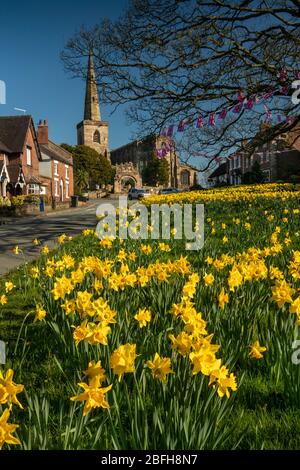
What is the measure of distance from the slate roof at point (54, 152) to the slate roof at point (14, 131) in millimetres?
6945

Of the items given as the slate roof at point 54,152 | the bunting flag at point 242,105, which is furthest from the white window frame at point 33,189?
the bunting flag at point 242,105

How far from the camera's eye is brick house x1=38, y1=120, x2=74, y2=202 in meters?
47.7

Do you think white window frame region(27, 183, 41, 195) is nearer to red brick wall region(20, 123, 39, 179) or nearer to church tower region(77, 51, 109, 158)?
red brick wall region(20, 123, 39, 179)

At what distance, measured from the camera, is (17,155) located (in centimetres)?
3881

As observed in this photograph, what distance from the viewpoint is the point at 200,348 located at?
1.96 meters

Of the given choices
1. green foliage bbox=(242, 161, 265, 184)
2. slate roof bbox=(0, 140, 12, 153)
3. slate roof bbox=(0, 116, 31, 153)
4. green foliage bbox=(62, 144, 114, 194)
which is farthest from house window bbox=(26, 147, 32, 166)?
green foliage bbox=(62, 144, 114, 194)

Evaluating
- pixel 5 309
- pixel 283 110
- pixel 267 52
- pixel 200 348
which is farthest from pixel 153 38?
pixel 200 348

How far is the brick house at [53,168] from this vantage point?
156ft

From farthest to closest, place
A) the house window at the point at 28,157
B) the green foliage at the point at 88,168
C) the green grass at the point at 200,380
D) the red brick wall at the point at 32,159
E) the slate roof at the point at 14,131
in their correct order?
the green foliage at the point at 88,168, the house window at the point at 28,157, the red brick wall at the point at 32,159, the slate roof at the point at 14,131, the green grass at the point at 200,380

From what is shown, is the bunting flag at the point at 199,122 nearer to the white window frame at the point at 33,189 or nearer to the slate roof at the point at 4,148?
the slate roof at the point at 4,148

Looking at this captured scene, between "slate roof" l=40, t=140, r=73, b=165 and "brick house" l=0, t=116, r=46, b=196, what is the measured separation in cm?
568

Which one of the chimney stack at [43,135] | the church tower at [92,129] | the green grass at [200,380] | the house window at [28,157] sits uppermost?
the church tower at [92,129]
